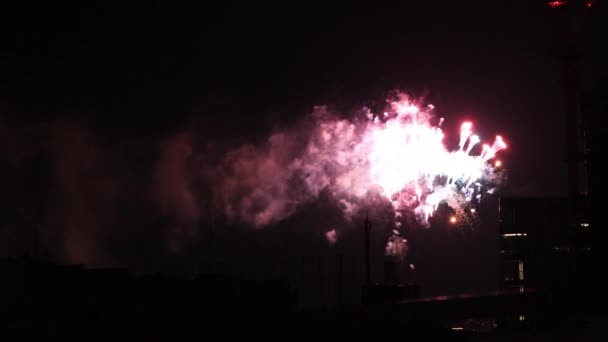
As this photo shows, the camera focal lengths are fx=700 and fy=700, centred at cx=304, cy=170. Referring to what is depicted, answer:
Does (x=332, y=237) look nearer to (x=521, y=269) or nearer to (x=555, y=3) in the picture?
(x=521, y=269)

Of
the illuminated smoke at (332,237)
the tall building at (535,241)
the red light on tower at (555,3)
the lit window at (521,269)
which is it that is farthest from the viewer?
the illuminated smoke at (332,237)

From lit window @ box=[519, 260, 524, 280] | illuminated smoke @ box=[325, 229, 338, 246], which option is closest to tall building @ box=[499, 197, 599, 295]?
lit window @ box=[519, 260, 524, 280]

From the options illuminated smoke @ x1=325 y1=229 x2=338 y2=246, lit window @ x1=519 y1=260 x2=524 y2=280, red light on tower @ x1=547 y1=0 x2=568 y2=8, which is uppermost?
red light on tower @ x1=547 y1=0 x2=568 y2=8

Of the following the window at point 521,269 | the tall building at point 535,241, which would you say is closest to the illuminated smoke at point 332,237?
the tall building at point 535,241

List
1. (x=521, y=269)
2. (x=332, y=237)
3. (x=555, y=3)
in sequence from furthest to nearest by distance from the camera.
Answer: (x=332, y=237) → (x=555, y=3) → (x=521, y=269)

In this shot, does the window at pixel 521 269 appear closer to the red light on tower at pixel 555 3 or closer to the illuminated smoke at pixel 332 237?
the red light on tower at pixel 555 3

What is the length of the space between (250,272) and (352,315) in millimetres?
66505

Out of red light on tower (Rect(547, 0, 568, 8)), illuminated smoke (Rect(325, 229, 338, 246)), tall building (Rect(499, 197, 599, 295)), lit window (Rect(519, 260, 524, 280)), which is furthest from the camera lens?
illuminated smoke (Rect(325, 229, 338, 246))

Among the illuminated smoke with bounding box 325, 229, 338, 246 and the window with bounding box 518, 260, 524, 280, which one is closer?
the window with bounding box 518, 260, 524, 280

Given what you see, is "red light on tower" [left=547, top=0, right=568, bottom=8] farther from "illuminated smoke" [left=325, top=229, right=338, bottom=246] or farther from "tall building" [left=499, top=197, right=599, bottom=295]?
"illuminated smoke" [left=325, top=229, right=338, bottom=246]

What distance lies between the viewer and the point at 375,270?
109 m

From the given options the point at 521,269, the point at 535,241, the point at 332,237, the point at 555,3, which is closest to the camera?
the point at 535,241

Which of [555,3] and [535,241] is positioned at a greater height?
[555,3]

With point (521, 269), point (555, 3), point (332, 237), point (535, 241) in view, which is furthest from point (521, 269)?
point (332, 237)
